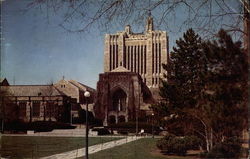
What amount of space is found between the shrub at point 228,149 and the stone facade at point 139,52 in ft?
3.50

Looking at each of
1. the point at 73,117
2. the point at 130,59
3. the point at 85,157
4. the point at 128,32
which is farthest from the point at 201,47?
the point at 73,117

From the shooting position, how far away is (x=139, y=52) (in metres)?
3.35

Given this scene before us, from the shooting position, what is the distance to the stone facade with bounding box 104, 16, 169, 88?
9.85 ft

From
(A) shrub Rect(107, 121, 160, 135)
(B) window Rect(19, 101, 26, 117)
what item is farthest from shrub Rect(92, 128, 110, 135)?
(B) window Rect(19, 101, 26, 117)

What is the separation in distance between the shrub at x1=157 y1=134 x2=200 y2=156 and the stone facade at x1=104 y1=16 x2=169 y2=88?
0.67 metres

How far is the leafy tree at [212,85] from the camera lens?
2.25 m

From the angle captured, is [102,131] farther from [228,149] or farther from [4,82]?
[228,149]

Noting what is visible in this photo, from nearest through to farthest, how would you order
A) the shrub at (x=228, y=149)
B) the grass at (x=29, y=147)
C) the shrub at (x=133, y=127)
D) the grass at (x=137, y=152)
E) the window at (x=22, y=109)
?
the shrub at (x=228, y=149)
the grass at (x=137, y=152)
the shrub at (x=133, y=127)
the grass at (x=29, y=147)
the window at (x=22, y=109)

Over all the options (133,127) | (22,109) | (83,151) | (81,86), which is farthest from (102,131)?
(81,86)

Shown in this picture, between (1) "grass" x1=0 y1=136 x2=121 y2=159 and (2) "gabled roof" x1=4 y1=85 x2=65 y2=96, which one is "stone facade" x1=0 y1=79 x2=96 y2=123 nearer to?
(2) "gabled roof" x1=4 y1=85 x2=65 y2=96

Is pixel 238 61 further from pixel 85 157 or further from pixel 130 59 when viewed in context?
pixel 85 157

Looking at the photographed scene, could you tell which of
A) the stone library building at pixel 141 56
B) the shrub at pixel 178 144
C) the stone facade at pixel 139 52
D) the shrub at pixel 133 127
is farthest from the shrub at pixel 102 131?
the shrub at pixel 178 144

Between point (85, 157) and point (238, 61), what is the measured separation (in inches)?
80.4

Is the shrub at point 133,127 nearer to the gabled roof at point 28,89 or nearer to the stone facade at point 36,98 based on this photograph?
the stone facade at point 36,98
